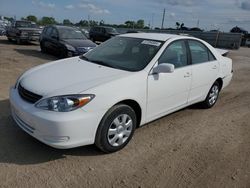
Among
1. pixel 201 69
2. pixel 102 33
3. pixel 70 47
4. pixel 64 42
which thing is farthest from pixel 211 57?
pixel 102 33

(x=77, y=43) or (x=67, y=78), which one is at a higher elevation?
(x=77, y=43)

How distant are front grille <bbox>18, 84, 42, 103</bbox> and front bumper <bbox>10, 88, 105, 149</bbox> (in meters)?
0.07

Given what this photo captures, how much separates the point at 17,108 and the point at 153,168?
1.86m

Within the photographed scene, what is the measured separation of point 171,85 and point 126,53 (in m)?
0.90

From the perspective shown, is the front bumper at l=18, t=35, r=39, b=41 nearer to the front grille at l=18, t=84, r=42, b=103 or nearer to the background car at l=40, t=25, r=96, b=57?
the background car at l=40, t=25, r=96, b=57

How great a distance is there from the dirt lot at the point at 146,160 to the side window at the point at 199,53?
1.21 m

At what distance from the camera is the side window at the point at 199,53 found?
431cm

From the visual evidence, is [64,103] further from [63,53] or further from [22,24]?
[22,24]

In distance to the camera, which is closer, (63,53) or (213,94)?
(213,94)

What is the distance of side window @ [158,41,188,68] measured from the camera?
372 centimetres

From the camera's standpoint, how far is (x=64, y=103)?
2.67 meters

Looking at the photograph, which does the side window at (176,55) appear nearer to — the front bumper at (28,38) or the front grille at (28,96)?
the front grille at (28,96)

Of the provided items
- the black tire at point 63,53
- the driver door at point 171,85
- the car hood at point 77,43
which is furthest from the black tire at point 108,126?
the black tire at point 63,53

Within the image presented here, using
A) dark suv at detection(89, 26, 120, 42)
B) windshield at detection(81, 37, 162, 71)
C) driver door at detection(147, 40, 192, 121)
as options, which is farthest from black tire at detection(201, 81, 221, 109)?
dark suv at detection(89, 26, 120, 42)
